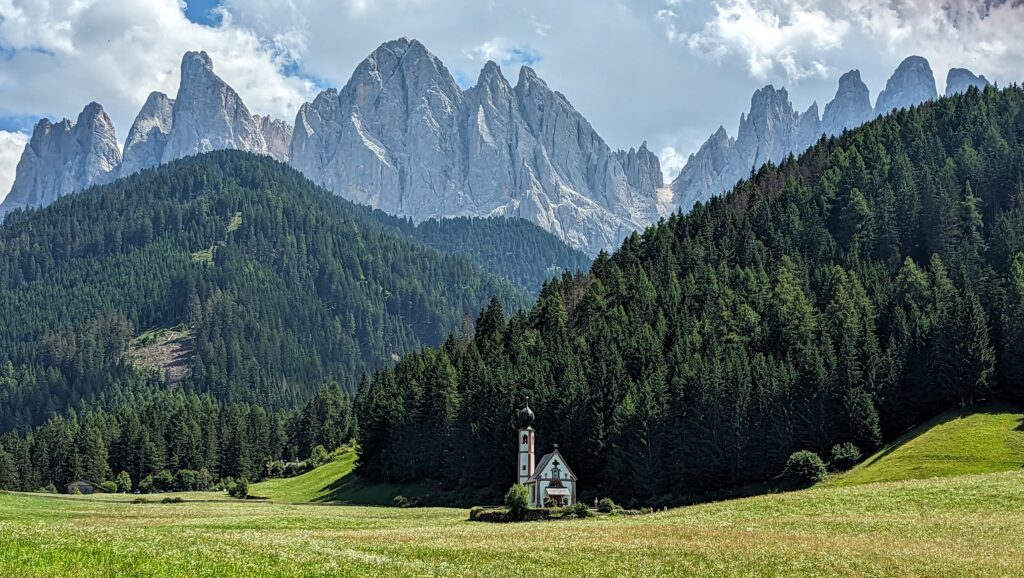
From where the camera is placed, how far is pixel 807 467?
280 feet

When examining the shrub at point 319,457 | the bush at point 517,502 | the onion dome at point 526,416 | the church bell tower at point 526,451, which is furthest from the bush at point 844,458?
the shrub at point 319,457

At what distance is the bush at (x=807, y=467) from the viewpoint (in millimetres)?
85125

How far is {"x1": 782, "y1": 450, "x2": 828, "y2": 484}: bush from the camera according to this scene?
85125 millimetres

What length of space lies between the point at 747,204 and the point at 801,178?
1169 centimetres

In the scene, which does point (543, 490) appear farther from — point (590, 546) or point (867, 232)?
point (867, 232)

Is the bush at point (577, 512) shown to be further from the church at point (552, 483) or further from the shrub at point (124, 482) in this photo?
the shrub at point (124, 482)

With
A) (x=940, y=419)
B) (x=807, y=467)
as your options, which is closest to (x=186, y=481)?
(x=807, y=467)

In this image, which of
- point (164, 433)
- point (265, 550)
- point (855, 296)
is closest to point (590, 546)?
point (265, 550)

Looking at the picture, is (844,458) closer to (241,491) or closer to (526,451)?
(526,451)

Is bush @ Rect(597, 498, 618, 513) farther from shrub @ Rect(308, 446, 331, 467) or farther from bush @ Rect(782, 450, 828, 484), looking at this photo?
shrub @ Rect(308, 446, 331, 467)

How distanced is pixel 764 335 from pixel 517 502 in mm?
51562

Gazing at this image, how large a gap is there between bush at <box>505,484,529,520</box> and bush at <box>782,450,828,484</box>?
2479 cm

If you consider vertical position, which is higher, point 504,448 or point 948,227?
point 948,227

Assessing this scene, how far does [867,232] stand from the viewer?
5832 inches
